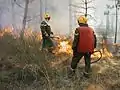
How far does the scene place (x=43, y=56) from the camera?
34.8 feet

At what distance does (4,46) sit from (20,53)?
1295mm

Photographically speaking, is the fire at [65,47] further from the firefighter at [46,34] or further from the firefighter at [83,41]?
the firefighter at [83,41]

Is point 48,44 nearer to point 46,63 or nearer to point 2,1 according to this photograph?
point 46,63

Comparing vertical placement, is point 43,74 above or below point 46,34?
below

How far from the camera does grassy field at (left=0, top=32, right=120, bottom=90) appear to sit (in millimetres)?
9742

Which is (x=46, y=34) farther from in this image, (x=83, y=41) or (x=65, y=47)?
(x=83, y=41)

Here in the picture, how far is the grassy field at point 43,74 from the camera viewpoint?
32.0 feet

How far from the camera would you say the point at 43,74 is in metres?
10.2

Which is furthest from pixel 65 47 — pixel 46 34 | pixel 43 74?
pixel 43 74

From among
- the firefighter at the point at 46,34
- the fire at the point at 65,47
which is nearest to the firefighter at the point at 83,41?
the fire at the point at 65,47

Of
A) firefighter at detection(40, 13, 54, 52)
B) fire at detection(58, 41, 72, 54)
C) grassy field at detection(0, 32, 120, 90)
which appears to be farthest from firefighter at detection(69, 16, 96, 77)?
firefighter at detection(40, 13, 54, 52)

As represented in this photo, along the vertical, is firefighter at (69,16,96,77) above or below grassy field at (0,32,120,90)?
above

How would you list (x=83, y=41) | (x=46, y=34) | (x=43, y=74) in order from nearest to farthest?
1. (x=43, y=74)
2. (x=83, y=41)
3. (x=46, y=34)

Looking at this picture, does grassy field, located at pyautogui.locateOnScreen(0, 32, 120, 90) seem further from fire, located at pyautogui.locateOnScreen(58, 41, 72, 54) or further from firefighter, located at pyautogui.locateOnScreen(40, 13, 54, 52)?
firefighter, located at pyautogui.locateOnScreen(40, 13, 54, 52)
